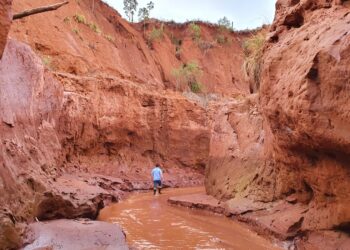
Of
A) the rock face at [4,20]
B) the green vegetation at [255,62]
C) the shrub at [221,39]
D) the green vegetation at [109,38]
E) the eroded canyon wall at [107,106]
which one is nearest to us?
the rock face at [4,20]

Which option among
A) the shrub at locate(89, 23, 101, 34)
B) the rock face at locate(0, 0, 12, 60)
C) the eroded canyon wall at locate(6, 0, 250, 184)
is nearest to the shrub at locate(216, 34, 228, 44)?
the eroded canyon wall at locate(6, 0, 250, 184)

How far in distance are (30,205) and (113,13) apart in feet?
97.3

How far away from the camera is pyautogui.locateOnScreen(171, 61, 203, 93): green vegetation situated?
33594 millimetres

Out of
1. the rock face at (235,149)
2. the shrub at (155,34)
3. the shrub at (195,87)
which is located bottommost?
the rock face at (235,149)

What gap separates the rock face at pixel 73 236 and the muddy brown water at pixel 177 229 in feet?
2.38

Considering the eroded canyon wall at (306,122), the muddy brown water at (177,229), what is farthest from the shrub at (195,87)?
the eroded canyon wall at (306,122)

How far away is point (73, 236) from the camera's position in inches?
250

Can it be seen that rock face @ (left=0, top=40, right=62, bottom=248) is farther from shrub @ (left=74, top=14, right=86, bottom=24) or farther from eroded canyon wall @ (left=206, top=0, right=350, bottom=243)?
shrub @ (left=74, top=14, right=86, bottom=24)

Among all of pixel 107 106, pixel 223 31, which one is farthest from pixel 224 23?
pixel 107 106

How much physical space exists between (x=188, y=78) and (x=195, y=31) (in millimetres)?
8334

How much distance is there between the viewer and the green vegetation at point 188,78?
33.6m

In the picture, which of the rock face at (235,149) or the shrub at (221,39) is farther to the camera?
the shrub at (221,39)

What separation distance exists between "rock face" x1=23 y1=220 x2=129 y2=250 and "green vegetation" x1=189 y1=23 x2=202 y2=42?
35.2m

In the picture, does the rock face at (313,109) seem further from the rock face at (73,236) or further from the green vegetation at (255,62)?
the green vegetation at (255,62)
